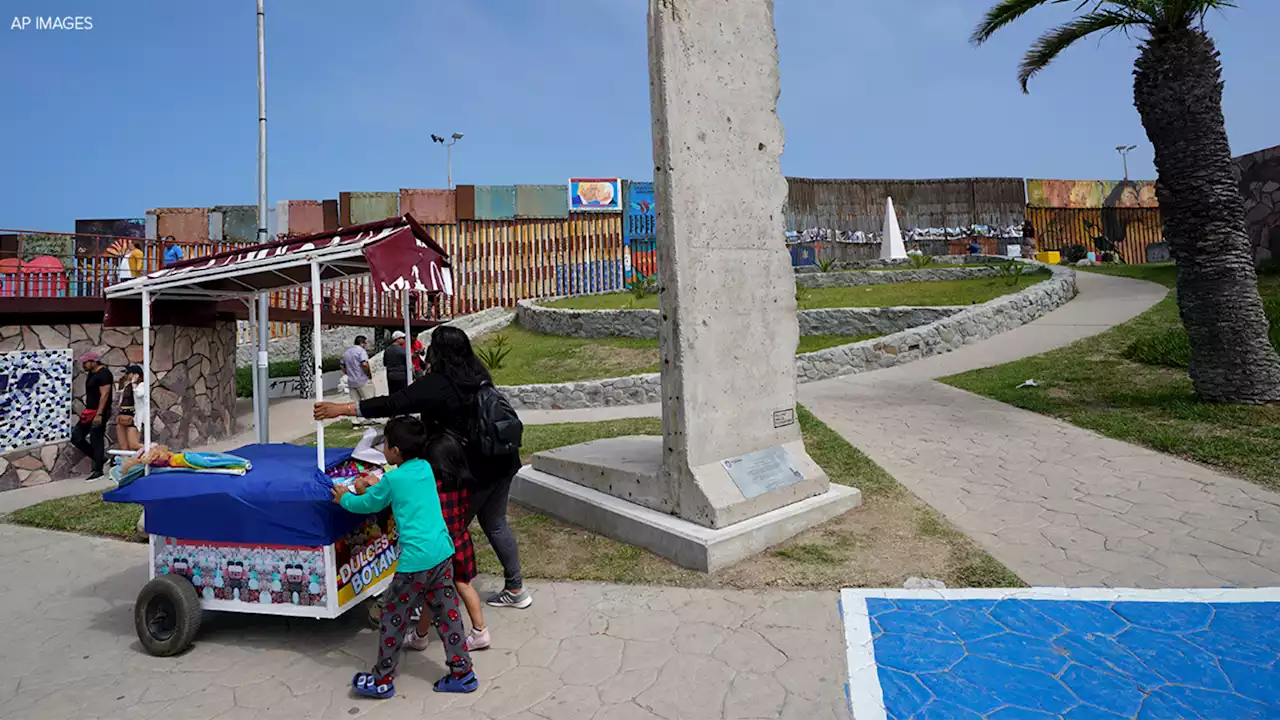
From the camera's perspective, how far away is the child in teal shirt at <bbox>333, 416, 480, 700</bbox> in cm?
339

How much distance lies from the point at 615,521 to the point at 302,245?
116 inches

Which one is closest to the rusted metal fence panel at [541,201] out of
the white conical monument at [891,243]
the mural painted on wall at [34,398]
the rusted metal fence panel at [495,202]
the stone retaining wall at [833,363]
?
the rusted metal fence panel at [495,202]

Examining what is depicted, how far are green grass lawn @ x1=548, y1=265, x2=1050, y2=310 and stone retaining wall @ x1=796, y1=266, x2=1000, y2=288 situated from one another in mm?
599

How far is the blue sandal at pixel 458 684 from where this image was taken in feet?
11.1

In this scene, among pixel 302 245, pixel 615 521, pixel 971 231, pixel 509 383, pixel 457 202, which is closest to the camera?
pixel 302 245

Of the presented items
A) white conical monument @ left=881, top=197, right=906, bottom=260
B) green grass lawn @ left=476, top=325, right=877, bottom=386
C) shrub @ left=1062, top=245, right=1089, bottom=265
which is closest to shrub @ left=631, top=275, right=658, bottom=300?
green grass lawn @ left=476, top=325, right=877, bottom=386

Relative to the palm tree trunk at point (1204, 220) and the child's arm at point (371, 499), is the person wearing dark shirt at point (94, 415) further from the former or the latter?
the palm tree trunk at point (1204, 220)

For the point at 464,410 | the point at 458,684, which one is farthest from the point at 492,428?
the point at 458,684

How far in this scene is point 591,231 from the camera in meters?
27.2

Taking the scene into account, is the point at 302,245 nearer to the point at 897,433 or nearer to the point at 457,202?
the point at 897,433

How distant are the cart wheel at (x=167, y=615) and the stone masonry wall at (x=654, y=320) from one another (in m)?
13.3

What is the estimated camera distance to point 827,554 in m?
4.91

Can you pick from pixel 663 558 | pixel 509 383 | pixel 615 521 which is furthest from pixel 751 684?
pixel 509 383

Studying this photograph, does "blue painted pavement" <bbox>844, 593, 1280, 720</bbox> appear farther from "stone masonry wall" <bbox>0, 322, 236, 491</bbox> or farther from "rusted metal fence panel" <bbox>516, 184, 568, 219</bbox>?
"rusted metal fence panel" <bbox>516, 184, 568, 219</bbox>
